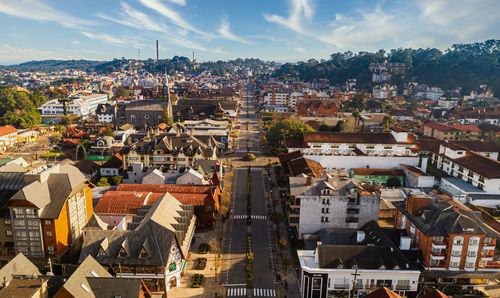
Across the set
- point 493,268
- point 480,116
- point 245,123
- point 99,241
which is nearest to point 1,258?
point 99,241

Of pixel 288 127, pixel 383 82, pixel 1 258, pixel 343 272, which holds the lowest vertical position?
pixel 1 258

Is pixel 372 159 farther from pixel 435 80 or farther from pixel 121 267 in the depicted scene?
pixel 435 80

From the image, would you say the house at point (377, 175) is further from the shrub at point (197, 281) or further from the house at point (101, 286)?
the house at point (101, 286)

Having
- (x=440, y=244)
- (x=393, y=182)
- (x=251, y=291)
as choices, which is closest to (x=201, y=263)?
(x=251, y=291)

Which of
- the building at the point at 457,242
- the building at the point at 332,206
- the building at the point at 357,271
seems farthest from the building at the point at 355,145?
the building at the point at 357,271

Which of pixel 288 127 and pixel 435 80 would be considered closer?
pixel 288 127

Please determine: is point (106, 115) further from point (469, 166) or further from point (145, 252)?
point (469, 166)

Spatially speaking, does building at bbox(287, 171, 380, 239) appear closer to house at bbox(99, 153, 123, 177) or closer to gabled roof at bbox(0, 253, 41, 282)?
gabled roof at bbox(0, 253, 41, 282)

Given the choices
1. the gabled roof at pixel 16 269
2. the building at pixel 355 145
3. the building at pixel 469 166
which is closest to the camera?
the gabled roof at pixel 16 269
